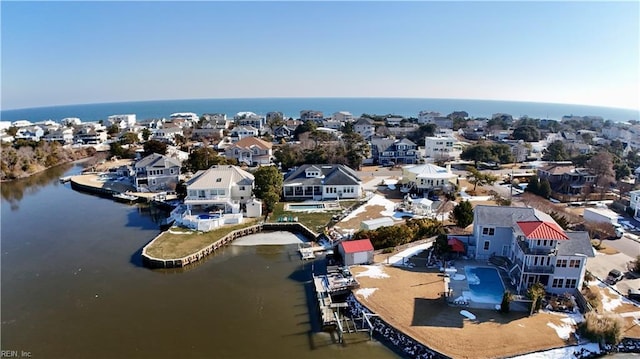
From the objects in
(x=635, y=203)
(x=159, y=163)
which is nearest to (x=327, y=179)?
(x=159, y=163)

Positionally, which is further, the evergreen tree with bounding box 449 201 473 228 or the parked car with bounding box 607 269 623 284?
the evergreen tree with bounding box 449 201 473 228

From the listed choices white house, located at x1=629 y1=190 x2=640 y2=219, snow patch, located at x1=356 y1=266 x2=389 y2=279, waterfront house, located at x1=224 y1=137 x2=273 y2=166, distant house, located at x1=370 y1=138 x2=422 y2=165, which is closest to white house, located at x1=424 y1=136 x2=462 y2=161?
distant house, located at x1=370 y1=138 x2=422 y2=165

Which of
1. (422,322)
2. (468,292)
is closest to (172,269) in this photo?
(422,322)

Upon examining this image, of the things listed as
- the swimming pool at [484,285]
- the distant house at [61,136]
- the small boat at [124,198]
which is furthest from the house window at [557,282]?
the distant house at [61,136]

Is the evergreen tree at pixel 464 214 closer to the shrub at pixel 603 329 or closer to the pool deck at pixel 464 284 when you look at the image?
the pool deck at pixel 464 284

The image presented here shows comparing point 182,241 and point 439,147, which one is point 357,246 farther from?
point 439,147

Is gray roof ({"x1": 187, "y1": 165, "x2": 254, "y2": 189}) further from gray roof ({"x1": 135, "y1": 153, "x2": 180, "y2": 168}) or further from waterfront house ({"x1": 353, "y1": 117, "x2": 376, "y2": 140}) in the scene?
waterfront house ({"x1": 353, "y1": 117, "x2": 376, "y2": 140})

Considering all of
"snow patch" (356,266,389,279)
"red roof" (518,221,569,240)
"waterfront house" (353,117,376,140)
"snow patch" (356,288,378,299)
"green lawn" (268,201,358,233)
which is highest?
"waterfront house" (353,117,376,140)
